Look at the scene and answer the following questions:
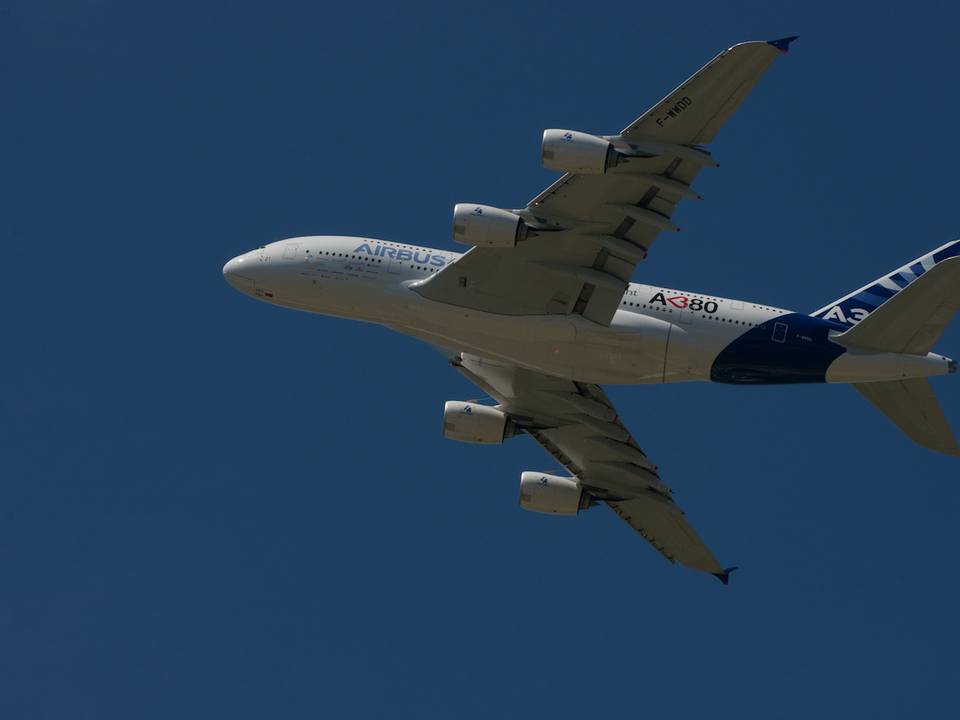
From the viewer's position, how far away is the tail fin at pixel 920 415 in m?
52.9

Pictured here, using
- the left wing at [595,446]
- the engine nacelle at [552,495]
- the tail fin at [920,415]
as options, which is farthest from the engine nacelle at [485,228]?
the tail fin at [920,415]

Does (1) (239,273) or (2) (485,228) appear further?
(1) (239,273)

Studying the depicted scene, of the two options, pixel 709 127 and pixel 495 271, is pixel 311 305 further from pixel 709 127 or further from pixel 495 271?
pixel 709 127

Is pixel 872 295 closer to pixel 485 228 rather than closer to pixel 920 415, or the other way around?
pixel 920 415

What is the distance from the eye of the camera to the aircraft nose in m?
56.3

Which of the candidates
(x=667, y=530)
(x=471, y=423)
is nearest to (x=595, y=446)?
(x=667, y=530)

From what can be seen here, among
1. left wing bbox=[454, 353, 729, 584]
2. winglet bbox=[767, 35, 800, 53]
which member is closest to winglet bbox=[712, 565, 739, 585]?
left wing bbox=[454, 353, 729, 584]

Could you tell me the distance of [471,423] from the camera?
58.2m

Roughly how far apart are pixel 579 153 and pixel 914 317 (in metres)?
11.9

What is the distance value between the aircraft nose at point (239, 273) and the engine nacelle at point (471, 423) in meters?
8.38

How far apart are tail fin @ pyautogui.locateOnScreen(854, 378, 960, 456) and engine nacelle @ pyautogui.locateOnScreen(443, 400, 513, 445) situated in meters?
13.7

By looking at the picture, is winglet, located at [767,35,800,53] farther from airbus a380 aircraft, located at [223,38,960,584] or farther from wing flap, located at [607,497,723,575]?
wing flap, located at [607,497,723,575]

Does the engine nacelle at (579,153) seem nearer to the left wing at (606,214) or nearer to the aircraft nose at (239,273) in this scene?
the left wing at (606,214)

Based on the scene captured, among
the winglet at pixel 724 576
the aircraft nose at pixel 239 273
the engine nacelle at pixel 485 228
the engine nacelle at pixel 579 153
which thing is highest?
the engine nacelle at pixel 579 153
